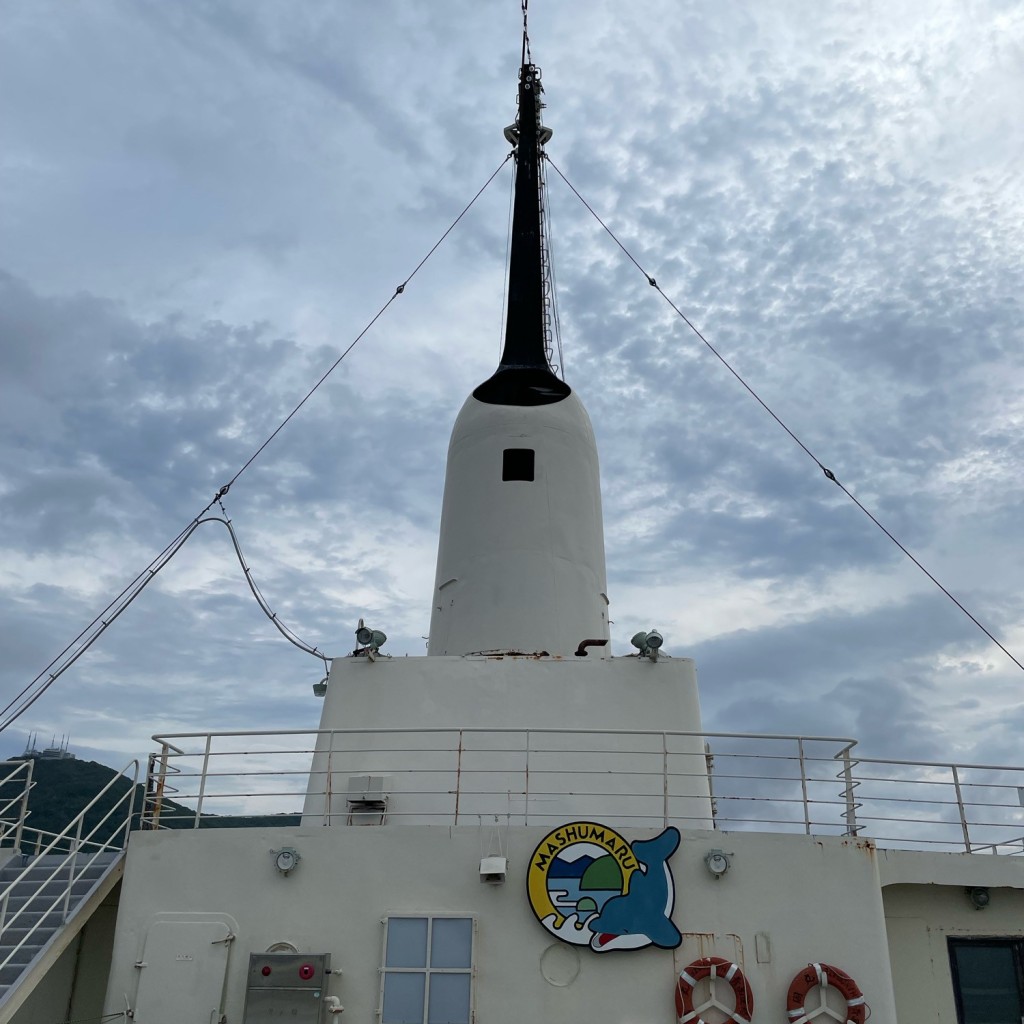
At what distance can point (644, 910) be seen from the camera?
28.9 ft

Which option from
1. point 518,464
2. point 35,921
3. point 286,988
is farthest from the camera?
point 518,464

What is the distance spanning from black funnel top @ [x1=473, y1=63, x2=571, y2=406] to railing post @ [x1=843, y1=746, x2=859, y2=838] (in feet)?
22.3

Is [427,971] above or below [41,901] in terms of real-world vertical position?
below

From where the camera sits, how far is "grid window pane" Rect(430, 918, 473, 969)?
8.72 m

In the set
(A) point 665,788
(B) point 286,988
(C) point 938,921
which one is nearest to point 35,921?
(B) point 286,988

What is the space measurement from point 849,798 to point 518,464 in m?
6.36

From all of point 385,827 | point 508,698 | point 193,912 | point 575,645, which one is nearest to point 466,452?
point 575,645

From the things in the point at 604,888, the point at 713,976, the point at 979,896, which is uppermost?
the point at 979,896

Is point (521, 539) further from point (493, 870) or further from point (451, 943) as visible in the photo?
point (451, 943)

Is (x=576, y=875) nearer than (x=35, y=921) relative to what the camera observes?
Yes

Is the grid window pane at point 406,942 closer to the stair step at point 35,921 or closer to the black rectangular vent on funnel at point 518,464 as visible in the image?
the stair step at point 35,921

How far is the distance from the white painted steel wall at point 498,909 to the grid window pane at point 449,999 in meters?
0.13

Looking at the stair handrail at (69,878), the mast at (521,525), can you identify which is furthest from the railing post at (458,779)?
the stair handrail at (69,878)

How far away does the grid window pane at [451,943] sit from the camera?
8719mm
